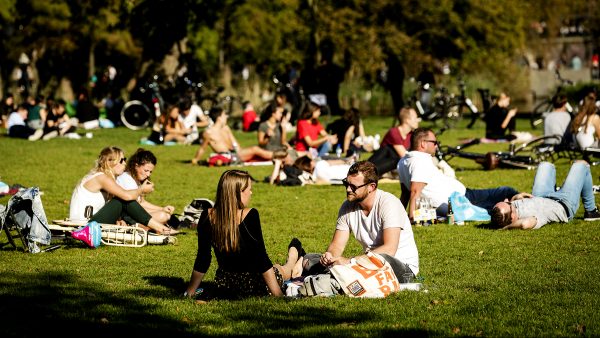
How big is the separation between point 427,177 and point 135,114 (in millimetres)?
22388

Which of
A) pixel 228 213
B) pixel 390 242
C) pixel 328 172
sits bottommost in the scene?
pixel 328 172

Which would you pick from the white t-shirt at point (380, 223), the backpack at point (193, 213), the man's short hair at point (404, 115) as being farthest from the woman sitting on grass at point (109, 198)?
the man's short hair at point (404, 115)


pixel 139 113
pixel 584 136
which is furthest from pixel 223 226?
pixel 139 113

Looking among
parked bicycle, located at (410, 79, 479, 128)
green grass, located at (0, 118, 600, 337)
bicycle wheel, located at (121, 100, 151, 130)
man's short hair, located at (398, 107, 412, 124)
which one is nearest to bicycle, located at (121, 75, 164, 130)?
bicycle wheel, located at (121, 100, 151, 130)

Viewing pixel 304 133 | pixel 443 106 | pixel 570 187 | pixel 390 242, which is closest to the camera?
pixel 390 242

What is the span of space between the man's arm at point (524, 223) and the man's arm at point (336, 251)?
3.89 metres

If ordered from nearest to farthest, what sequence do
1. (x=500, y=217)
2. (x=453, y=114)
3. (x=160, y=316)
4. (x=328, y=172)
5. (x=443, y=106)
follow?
(x=160, y=316), (x=500, y=217), (x=328, y=172), (x=443, y=106), (x=453, y=114)

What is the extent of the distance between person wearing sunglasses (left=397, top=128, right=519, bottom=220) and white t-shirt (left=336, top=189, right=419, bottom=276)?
3.84 meters

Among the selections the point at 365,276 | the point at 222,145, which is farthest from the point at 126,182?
the point at 222,145

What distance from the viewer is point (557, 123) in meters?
20.7

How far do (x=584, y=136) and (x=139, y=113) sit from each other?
18396 millimetres

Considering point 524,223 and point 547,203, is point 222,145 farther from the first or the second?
point 524,223

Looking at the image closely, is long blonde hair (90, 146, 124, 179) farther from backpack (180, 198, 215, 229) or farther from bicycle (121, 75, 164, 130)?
bicycle (121, 75, 164, 130)

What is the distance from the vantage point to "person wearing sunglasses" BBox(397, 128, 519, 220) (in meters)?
12.9
